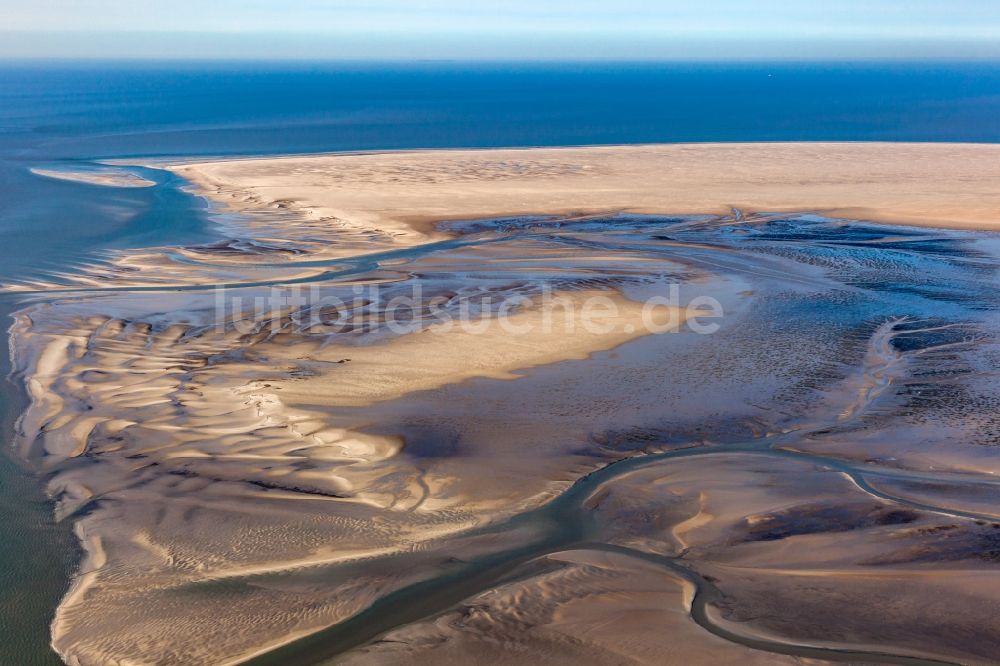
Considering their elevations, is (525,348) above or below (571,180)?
below

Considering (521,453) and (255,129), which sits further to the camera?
(255,129)

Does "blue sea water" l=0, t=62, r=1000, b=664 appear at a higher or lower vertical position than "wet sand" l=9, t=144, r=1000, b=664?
higher

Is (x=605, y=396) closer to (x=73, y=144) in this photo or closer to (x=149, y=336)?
(x=149, y=336)

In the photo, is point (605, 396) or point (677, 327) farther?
point (677, 327)

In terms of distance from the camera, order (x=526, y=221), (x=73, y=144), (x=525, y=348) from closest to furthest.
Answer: (x=525, y=348) → (x=526, y=221) → (x=73, y=144)

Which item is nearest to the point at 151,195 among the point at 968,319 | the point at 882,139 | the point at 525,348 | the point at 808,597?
the point at 525,348
